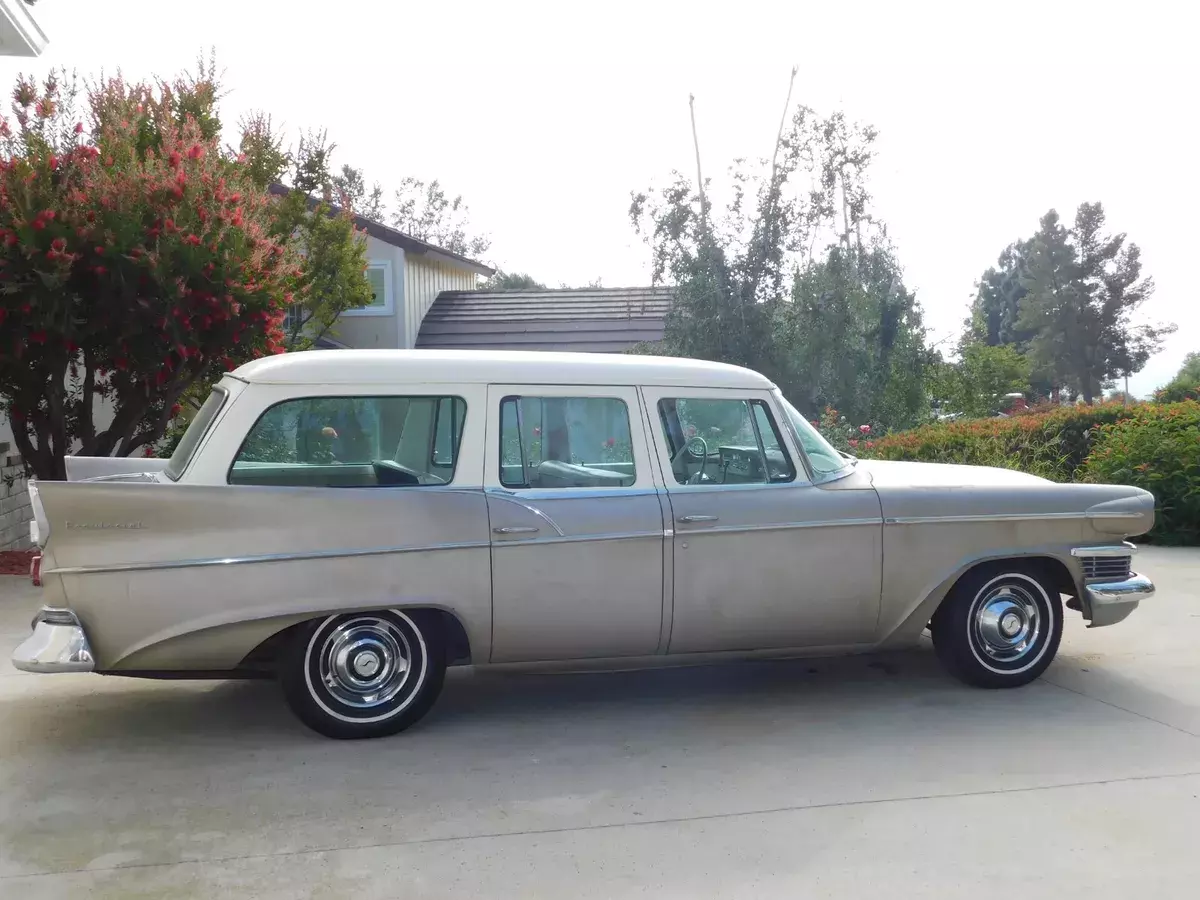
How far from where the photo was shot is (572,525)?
5.29 meters

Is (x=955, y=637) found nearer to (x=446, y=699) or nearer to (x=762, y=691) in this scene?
(x=762, y=691)

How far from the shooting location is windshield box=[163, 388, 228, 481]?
16.9 feet

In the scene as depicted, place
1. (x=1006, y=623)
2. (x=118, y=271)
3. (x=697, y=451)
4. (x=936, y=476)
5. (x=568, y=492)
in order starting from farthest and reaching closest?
(x=118, y=271) < (x=936, y=476) < (x=1006, y=623) < (x=697, y=451) < (x=568, y=492)

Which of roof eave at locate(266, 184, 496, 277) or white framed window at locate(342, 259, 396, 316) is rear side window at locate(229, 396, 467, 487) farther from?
white framed window at locate(342, 259, 396, 316)

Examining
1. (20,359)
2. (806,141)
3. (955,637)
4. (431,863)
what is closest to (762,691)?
(955,637)

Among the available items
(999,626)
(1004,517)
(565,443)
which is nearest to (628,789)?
(565,443)

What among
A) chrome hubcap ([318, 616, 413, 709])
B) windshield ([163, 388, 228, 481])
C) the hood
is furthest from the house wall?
chrome hubcap ([318, 616, 413, 709])

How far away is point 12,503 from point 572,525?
24.2 ft

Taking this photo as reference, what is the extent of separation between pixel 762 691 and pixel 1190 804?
6.94 ft

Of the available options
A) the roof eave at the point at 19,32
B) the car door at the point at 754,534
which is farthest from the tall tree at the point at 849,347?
the car door at the point at 754,534

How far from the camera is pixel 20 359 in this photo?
352 inches

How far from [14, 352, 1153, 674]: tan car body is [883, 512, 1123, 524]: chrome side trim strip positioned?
0.04 ft

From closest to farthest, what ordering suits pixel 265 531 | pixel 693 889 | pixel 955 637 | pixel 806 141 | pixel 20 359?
pixel 693 889 < pixel 265 531 < pixel 955 637 < pixel 20 359 < pixel 806 141

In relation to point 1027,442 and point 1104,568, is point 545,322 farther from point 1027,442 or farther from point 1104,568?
point 1104,568
